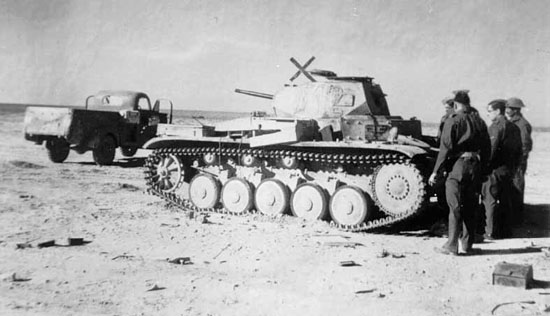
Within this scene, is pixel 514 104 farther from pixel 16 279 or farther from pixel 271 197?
pixel 16 279

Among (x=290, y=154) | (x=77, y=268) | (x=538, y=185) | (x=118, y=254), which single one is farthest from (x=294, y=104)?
(x=538, y=185)

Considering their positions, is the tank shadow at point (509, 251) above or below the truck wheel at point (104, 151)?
below

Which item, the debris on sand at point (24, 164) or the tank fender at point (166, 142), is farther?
the debris on sand at point (24, 164)

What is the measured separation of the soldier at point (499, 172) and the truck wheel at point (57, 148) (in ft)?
41.9

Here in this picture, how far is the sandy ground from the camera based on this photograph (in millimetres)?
5133

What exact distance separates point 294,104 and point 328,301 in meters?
5.76

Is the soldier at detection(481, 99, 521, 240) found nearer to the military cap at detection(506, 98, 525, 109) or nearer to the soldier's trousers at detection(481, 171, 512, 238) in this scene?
the soldier's trousers at detection(481, 171, 512, 238)

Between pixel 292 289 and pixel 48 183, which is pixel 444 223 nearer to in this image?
pixel 292 289

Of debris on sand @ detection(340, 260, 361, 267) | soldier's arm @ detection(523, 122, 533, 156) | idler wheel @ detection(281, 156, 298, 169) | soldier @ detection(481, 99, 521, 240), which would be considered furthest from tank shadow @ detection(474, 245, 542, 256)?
idler wheel @ detection(281, 156, 298, 169)

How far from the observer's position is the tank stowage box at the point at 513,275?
5648 millimetres

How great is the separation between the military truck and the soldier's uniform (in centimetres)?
1159

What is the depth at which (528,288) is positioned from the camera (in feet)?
18.6

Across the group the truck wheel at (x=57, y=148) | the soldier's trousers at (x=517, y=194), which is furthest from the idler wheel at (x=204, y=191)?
the truck wheel at (x=57, y=148)

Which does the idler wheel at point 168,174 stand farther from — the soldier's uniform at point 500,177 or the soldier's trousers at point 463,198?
the soldier's uniform at point 500,177
